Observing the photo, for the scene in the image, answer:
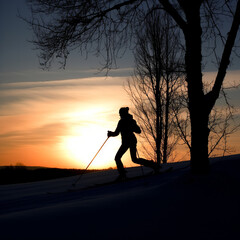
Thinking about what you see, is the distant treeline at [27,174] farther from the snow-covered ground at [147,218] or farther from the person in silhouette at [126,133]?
the snow-covered ground at [147,218]

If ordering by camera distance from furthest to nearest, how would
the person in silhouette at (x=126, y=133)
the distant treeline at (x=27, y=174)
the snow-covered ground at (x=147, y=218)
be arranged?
the distant treeline at (x=27, y=174)
the person in silhouette at (x=126, y=133)
the snow-covered ground at (x=147, y=218)

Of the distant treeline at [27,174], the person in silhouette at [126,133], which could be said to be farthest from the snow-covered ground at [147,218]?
the distant treeline at [27,174]

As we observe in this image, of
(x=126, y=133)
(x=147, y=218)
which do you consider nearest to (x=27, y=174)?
(x=126, y=133)

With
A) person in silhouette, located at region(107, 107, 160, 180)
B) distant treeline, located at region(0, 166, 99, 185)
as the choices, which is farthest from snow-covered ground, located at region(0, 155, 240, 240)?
distant treeline, located at region(0, 166, 99, 185)

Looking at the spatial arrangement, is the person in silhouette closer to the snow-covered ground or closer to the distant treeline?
the snow-covered ground

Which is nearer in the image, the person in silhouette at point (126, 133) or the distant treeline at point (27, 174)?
the person in silhouette at point (126, 133)

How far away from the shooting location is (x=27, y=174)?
15266 mm

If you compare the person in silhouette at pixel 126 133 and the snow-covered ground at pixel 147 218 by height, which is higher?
the person in silhouette at pixel 126 133

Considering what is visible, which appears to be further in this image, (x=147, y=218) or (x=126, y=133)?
(x=126, y=133)

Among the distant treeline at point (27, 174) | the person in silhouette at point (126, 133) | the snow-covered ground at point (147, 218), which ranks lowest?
the snow-covered ground at point (147, 218)

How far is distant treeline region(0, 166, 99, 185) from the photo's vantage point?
14484 millimetres

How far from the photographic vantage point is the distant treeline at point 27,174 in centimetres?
1448

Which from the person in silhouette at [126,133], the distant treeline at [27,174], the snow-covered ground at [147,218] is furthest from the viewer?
the distant treeline at [27,174]

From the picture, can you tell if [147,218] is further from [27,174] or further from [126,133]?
[27,174]
